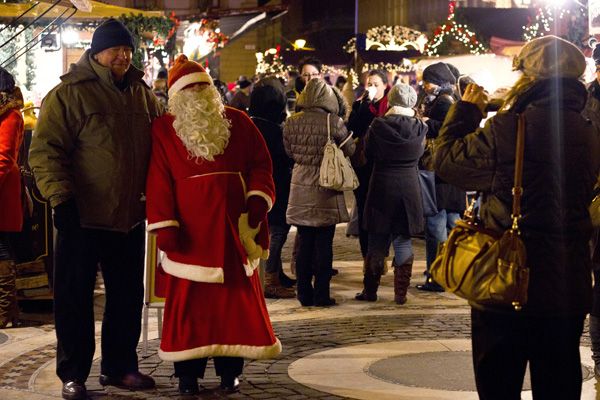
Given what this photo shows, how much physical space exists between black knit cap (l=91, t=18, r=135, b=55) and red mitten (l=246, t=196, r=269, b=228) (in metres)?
1.19

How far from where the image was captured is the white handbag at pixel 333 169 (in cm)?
1117

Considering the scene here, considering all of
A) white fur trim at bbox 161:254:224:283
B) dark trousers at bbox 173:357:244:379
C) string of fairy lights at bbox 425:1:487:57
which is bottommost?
dark trousers at bbox 173:357:244:379

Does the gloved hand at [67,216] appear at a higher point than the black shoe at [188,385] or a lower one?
higher

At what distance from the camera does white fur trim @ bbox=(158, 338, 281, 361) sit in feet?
25.0

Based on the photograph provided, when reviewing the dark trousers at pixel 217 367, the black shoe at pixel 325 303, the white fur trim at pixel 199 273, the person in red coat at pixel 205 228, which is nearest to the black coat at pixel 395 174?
the black shoe at pixel 325 303

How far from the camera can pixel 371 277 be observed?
11625mm

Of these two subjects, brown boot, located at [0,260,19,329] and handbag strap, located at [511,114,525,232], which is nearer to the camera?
handbag strap, located at [511,114,525,232]

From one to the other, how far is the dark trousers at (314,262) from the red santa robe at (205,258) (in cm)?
364

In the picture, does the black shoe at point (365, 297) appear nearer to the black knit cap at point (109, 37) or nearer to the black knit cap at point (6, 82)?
the black knit cap at point (6, 82)

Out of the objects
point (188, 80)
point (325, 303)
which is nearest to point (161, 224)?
point (188, 80)

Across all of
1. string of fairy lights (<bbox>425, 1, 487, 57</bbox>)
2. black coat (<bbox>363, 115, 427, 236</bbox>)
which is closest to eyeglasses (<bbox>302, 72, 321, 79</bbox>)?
black coat (<bbox>363, 115, 427, 236</bbox>)

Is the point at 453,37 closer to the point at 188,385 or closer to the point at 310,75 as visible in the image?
the point at 310,75

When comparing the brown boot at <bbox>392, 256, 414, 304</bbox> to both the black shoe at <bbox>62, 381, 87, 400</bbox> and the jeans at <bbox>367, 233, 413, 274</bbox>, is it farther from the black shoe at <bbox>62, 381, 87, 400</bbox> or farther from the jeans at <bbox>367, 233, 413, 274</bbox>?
the black shoe at <bbox>62, 381, 87, 400</bbox>

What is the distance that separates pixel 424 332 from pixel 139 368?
2420mm
